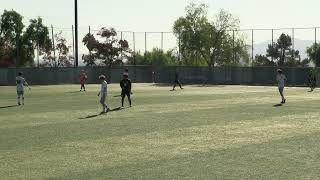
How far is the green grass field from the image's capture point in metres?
10.6

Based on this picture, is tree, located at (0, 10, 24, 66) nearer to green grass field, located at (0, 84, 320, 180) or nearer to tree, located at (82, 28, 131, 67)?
tree, located at (82, 28, 131, 67)

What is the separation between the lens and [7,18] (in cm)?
7531

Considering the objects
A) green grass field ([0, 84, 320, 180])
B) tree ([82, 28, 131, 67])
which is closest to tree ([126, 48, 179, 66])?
tree ([82, 28, 131, 67])

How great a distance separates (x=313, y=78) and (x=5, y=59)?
135 ft

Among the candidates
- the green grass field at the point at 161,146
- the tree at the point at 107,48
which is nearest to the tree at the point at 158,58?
the tree at the point at 107,48

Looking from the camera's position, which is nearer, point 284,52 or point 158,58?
point 284,52

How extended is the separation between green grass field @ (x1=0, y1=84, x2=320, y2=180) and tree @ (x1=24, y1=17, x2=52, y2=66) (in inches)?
2106

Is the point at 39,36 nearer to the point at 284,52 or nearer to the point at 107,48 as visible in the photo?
the point at 107,48

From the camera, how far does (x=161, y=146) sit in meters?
13.9

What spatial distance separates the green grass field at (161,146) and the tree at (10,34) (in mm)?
53362

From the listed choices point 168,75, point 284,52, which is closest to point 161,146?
point 168,75

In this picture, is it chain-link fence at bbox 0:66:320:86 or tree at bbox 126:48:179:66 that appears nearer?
chain-link fence at bbox 0:66:320:86

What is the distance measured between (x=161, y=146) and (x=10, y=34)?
6546 cm

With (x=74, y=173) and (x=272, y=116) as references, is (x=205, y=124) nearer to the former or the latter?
(x=272, y=116)
